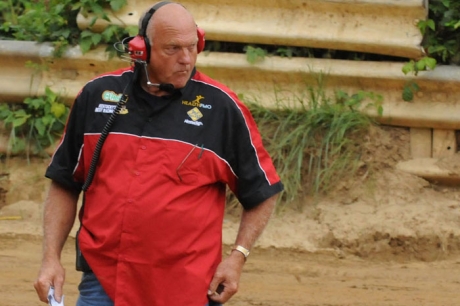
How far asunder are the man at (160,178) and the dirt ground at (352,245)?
2252 mm

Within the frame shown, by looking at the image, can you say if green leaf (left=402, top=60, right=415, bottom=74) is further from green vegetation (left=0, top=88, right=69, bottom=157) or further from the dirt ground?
green vegetation (left=0, top=88, right=69, bottom=157)

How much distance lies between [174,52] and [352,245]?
3147mm

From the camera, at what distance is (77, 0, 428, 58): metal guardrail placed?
6977 mm

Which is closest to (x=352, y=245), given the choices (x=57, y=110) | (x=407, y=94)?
(x=407, y=94)

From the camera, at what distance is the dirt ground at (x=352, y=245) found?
5910mm

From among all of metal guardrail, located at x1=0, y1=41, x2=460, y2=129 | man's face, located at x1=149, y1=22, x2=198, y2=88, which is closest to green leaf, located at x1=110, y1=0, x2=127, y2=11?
metal guardrail, located at x1=0, y1=41, x2=460, y2=129

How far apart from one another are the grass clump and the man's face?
3.21 metres

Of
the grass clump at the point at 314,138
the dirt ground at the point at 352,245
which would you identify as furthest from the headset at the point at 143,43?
the grass clump at the point at 314,138

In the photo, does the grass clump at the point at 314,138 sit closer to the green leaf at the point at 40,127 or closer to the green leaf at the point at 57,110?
the green leaf at the point at 57,110

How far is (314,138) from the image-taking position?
22.9 feet

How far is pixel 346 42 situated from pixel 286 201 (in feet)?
4.55

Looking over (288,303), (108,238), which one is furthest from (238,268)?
(288,303)

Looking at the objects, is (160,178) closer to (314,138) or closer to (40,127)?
(314,138)

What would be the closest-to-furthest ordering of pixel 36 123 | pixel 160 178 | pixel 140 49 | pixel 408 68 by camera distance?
1. pixel 160 178
2. pixel 140 49
3. pixel 408 68
4. pixel 36 123
